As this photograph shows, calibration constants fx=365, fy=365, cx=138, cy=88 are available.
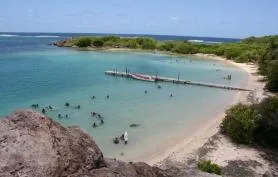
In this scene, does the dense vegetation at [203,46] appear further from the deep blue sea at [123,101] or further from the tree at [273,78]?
the deep blue sea at [123,101]

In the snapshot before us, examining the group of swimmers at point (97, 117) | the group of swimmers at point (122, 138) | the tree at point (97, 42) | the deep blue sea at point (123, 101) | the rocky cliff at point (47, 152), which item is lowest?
the deep blue sea at point (123, 101)

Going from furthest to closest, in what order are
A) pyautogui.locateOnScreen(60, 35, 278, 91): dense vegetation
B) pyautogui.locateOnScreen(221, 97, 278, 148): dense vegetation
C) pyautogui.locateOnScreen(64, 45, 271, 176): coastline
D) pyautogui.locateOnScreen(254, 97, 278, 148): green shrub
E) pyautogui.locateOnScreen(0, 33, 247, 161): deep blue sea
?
pyautogui.locateOnScreen(60, 35, 278, 91): dense vegetation → pyautogui.locateOnScreen(0, 33, 247, 161): deep blue sea → pyautogui.locateOnScreen(221, 97, 278, 148): dense vegetation → pyautogui.locateOnScreen(254, 97, 278, 148): green shrub → pyautogui.locateOnScreen(64, 45, 271, 176): coastline

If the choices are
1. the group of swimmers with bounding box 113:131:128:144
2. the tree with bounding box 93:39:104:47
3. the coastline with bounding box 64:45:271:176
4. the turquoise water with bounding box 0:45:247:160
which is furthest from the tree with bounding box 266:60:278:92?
the tree with bounding box 93:39:104:47

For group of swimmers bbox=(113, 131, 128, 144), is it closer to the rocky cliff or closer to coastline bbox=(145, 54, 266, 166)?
coastline bbox=(145, 54, 266, 166)

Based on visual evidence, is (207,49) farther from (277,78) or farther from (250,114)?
(250,114)

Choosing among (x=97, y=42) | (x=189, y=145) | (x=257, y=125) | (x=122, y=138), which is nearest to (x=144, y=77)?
(x=122, y=138)

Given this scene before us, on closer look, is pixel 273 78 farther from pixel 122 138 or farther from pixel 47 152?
pixel 47 152

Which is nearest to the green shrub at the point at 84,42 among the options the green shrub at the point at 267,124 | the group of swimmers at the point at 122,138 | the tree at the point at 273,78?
the tree at the point at 273,78
